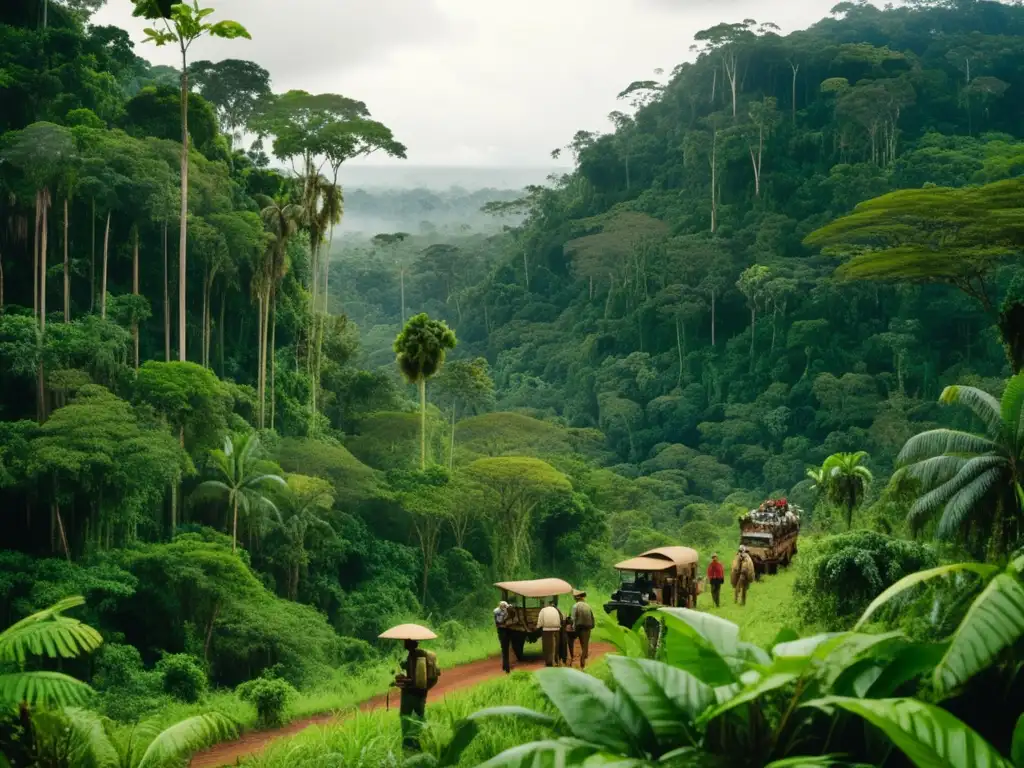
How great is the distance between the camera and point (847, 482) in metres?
26.0

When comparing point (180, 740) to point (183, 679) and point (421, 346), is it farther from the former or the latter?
point (421, 346)

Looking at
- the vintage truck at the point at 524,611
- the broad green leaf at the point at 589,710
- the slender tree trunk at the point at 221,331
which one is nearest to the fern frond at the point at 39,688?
the broad green leaf at the point at 589,710

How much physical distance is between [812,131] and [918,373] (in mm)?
24795

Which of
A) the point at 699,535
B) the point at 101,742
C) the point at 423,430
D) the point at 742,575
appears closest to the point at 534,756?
the point at 101,742

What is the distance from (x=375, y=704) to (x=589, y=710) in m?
12.2

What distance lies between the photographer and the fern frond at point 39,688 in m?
8.90

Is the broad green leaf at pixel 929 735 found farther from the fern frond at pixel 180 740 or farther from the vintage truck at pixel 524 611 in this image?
the vintage truck at pixel 524 611

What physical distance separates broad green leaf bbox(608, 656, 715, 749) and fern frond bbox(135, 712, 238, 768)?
4713 mm

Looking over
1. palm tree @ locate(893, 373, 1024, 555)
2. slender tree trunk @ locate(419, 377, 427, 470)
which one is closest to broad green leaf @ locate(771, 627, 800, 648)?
palm tree @ locate(893, 373, 1024, 555)

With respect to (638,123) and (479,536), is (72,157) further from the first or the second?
(638,123)

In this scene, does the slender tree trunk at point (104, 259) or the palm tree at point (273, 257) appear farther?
the palm tree at point (273, 257)

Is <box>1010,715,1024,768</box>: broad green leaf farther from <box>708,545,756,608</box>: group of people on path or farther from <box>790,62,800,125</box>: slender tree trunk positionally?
<box>790,62,800,125</box>: slender tree trunk

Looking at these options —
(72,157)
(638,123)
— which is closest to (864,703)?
(72,157)

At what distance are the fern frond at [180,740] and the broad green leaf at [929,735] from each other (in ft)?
19.6
